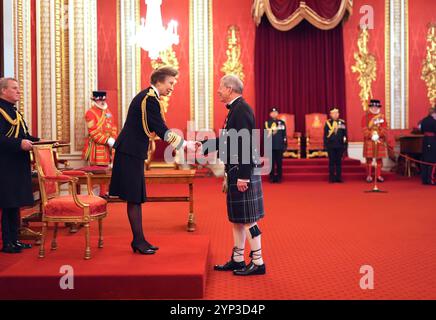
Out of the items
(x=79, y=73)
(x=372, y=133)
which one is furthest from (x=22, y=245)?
(x=372, y=133)

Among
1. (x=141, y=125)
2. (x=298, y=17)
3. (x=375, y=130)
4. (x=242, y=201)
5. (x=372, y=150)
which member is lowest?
(x=242, y=201)

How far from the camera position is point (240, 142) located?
421 cm

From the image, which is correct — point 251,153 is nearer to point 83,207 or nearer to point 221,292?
point 221,292

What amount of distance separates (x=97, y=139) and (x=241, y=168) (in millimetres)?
4802

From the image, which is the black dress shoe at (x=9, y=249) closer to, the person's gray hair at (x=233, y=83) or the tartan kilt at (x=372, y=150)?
the person's gray hair at (x=233, y=83)

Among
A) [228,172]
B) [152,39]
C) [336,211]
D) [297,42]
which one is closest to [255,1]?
[297,42]

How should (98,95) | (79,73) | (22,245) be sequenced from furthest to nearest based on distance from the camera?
1. (79,73)
2. (98,95)
3. (22,245)

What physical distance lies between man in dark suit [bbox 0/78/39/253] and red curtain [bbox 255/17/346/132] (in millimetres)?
8886

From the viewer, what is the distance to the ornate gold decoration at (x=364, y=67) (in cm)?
1357

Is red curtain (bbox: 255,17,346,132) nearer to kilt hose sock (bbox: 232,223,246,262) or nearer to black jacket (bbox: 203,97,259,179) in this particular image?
kilt hose sock (bbox: 232,223,246,262)

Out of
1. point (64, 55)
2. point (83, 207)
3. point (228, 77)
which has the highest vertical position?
point (64, 55)

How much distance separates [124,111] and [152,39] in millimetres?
3002

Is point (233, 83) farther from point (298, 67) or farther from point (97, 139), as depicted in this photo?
point (298, 67)

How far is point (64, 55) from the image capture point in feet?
29.5
